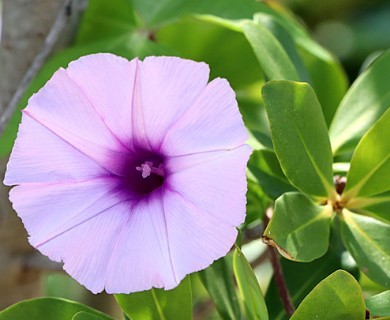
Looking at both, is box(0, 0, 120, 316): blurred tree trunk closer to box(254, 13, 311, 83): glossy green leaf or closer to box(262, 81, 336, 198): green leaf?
box(254, 13, 311, 83): glossy green leaf

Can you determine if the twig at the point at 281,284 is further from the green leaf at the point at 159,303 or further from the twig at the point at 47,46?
the twig at the point at 47,46

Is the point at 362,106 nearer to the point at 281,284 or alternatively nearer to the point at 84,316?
the point at 281,284

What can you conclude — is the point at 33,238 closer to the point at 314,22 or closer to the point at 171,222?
the point at 171,222

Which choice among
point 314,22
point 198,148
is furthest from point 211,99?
point 314,22

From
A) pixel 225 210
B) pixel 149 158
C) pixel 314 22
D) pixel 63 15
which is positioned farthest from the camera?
pixel 314 22

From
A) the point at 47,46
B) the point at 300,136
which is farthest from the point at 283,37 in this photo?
the point at 47,46

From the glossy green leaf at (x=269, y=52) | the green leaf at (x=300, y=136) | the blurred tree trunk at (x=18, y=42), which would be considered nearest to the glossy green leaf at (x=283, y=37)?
the glossy green leaf at (x=269, y=52)

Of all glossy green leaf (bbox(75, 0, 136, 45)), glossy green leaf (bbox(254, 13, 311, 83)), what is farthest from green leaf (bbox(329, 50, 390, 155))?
glossy green leaf (bbox(75, 0, 136, 45))
